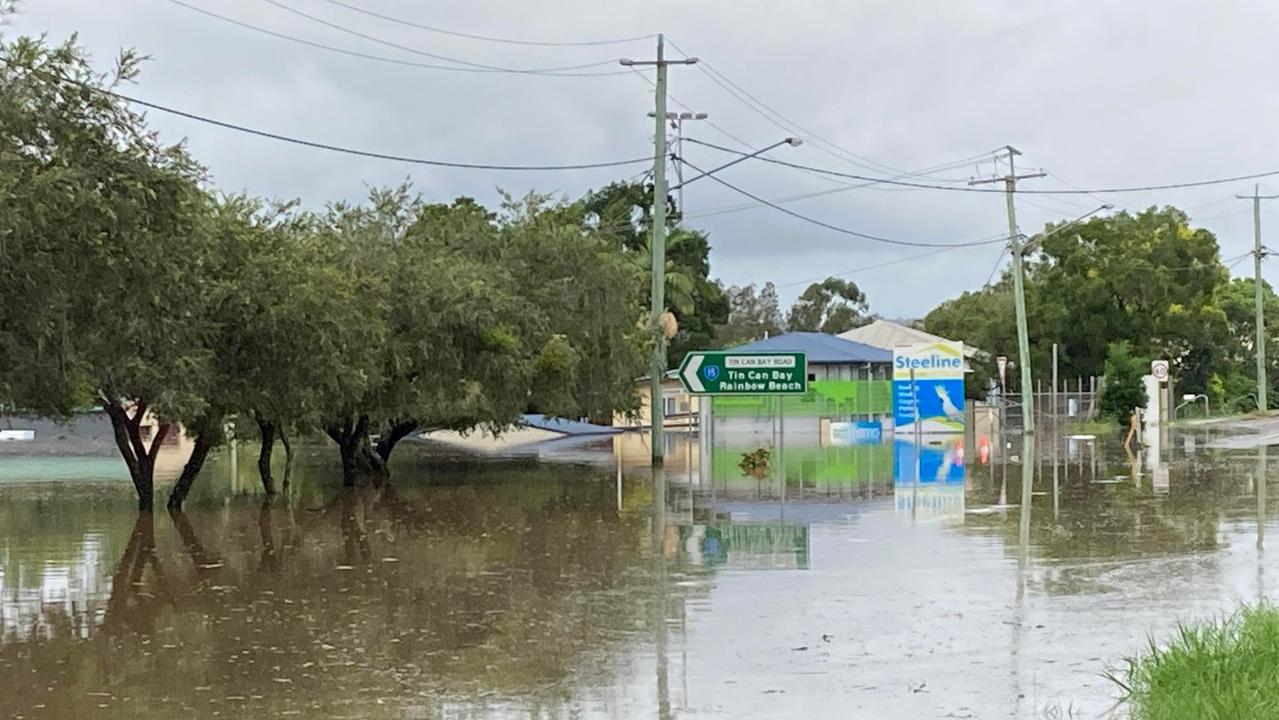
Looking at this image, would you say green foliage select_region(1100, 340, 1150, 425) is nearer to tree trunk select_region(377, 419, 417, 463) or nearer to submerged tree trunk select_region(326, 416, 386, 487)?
tree trunk select_region(377, 419, 417, 463)

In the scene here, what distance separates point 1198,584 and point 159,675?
9515 mm

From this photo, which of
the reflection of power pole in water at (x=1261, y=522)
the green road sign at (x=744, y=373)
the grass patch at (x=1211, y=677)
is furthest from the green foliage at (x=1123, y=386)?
the grass patch at (x=1211, y=677)

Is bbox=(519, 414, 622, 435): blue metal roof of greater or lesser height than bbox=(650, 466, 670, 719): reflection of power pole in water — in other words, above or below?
above

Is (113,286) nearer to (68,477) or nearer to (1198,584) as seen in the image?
(1198,584)

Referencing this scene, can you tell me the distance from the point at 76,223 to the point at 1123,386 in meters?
54.8

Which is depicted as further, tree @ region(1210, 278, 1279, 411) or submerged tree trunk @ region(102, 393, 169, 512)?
tree @ region(1210, 278, 1279, 411)

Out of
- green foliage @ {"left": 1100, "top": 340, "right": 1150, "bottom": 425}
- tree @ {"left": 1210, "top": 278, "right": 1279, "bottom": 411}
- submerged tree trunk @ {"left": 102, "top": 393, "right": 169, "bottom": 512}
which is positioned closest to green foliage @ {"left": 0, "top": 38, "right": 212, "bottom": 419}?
submerged tree trunk @ {"left": 102, "top": 393, "right": 169, "bottom": 512}

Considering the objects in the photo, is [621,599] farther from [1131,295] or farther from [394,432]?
[1131,295]

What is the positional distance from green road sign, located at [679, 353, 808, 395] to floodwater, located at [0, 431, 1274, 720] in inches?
456

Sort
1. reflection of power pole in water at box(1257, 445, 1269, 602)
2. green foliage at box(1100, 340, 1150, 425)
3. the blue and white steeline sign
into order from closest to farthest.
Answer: reflection of power pole in water at box(1257, 445, 1269, 602), the blue and white steeline sign, green foliage at box(1100, 340, 1150, 425)

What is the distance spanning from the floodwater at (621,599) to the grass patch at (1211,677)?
0.39 m

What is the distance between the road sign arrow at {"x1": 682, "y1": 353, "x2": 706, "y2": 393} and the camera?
4156 centimetres

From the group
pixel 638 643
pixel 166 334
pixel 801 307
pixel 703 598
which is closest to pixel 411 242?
pixel 166 334

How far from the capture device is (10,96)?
52.4 ft
